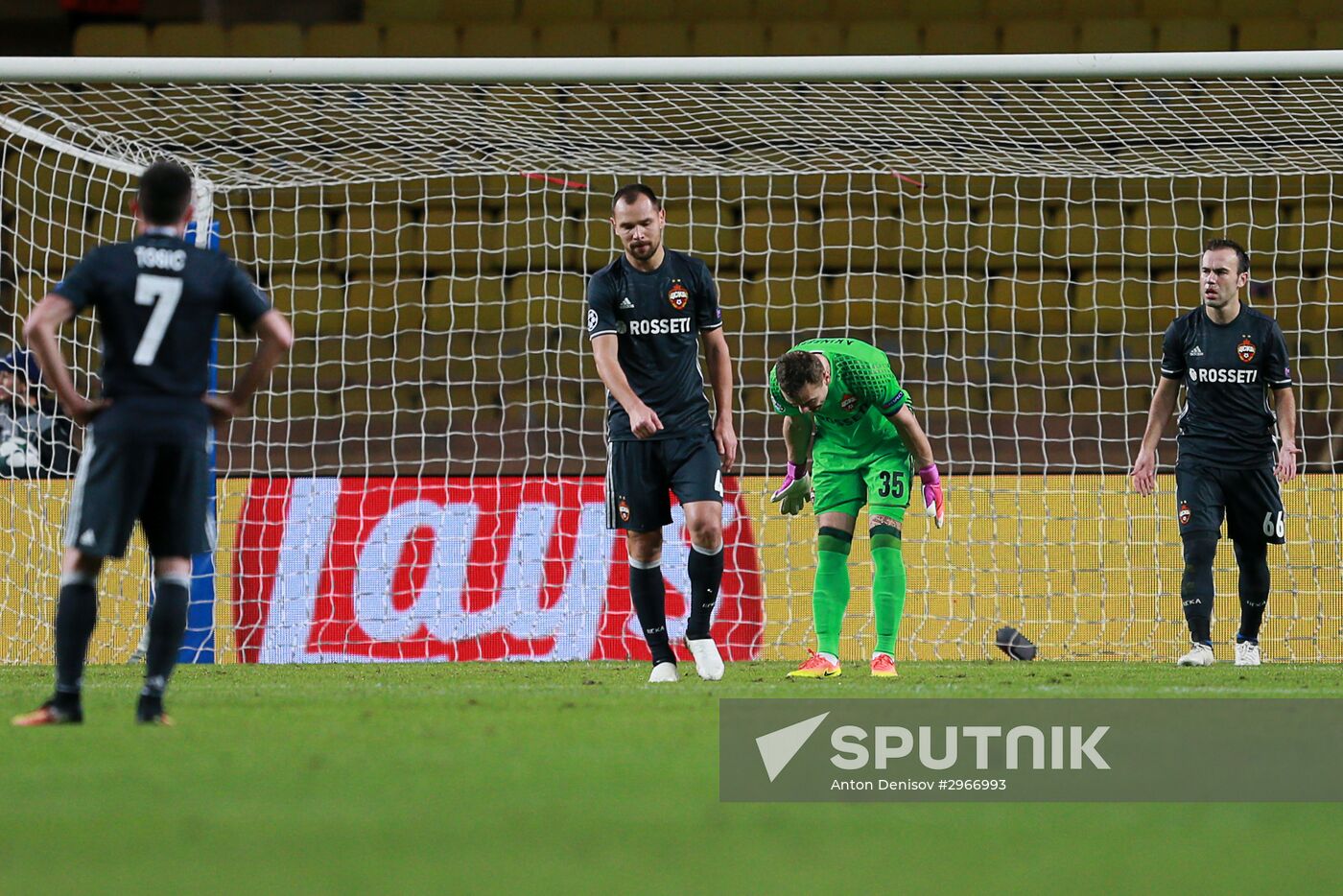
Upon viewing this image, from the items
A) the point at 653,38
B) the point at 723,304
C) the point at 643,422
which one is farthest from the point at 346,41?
the point at 643,422

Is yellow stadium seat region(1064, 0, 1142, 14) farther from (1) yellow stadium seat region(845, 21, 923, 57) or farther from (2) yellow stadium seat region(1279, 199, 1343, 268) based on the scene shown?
(2) yellow stadium seat region(1279, 199, 1343, 268)

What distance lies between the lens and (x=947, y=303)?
9.98 meters

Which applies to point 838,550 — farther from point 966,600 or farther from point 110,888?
point 110,888

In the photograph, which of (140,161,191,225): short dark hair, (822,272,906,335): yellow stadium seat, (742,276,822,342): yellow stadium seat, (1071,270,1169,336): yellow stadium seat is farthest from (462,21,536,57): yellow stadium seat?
(140,161,191,225): short dark hair

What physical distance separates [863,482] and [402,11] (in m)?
7.92

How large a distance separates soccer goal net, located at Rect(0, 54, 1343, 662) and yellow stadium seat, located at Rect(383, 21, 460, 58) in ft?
3.43

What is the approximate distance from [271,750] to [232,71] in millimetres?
3979

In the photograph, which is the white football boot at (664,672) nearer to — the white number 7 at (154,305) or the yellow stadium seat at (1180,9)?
the white number 7 at (154,305)

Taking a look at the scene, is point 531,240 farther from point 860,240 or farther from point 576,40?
point 860,240

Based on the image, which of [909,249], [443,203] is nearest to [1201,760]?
[909,249]

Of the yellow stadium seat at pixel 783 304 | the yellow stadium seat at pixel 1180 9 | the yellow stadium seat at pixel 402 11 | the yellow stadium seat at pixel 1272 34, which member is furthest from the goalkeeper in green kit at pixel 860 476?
the yellow stadium seat at pixel 402 11

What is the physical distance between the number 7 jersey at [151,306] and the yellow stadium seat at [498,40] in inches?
305

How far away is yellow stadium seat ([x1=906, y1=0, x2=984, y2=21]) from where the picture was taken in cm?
1187

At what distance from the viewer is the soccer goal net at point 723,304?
7.84 meters
